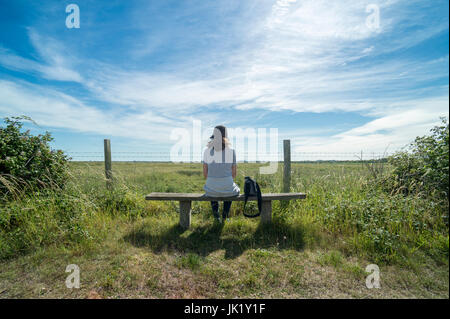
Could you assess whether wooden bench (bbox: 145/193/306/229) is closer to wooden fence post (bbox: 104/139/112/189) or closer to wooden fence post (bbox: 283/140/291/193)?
wooden fence post (bbox: 283/140/291/193)

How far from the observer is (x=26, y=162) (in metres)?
4.46

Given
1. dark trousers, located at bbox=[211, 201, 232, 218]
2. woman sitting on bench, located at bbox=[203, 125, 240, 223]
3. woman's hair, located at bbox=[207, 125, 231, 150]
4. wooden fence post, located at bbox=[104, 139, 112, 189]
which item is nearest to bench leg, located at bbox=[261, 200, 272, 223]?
woman sitting on bench, located at bbox=[203, 125, 240, 223]

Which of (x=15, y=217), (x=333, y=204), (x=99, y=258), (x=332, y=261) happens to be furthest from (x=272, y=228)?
(x=15, y=217)

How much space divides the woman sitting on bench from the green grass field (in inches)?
26.0

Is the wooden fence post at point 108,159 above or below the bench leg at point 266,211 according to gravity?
above

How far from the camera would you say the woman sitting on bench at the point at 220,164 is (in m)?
3.93

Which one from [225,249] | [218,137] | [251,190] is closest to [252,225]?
[251,190]

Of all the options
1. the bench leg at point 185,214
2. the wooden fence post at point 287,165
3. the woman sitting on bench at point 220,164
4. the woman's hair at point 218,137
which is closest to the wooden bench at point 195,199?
the bench leg at point 185,214

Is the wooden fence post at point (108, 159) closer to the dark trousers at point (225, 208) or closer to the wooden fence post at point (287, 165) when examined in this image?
the dark trousers at point (225, 208)

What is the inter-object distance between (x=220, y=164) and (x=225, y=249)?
4.90 feet

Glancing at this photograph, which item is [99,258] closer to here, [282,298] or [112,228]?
[112,228]

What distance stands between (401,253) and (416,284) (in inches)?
20.3

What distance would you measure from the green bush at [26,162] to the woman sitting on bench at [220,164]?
343 cm

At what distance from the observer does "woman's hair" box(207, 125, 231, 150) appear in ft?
12.8
